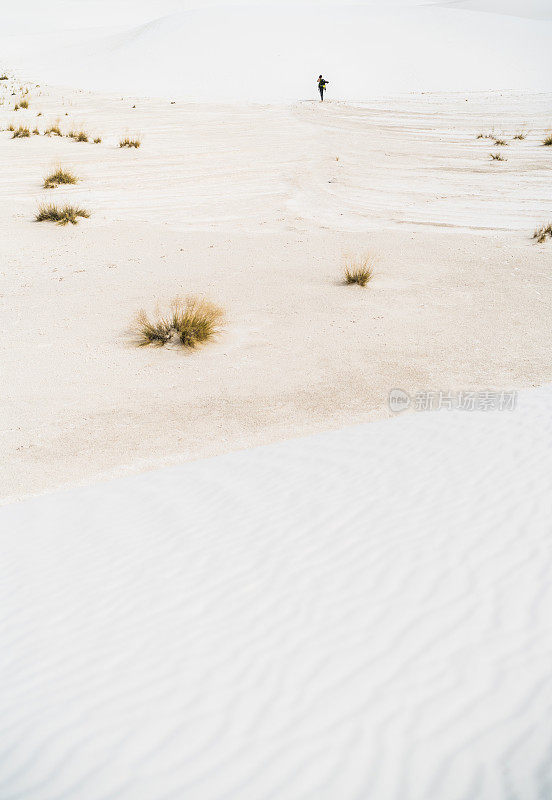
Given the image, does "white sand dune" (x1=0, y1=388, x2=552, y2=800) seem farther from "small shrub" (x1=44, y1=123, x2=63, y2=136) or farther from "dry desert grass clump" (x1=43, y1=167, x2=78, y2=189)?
"small shrub" (x1=44, y1=123, x2=63, y2=136)

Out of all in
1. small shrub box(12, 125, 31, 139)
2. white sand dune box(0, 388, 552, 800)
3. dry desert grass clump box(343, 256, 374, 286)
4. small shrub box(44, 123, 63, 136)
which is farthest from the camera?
small shrub box(44, 123, 63, 136)

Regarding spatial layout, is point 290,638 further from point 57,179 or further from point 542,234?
point 57,179

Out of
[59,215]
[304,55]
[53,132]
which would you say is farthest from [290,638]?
[304,55]

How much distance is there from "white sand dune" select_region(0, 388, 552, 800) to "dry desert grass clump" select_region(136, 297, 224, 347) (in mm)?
2906

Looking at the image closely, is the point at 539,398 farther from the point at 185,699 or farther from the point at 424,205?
the point at 424,205

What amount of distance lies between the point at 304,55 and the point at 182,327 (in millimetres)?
35396

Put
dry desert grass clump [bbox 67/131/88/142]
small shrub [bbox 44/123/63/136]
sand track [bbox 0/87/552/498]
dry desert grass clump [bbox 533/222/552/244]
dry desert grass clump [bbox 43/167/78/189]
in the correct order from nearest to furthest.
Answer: sand track [bbox 0/87/552/498] < dry desert grass clump [bbox 533/222/552/244] < dry desert grass clump [bbox 43/167/78/189] < dry desert grass clump [bbox 67/131/88/142] < small shrub [bbox 44/123/63/136]

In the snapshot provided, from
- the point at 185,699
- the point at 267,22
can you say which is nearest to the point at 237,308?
the point at 185,699

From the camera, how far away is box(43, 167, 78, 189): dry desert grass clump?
1184cm

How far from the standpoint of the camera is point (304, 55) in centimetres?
3588

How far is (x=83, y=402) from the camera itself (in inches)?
221

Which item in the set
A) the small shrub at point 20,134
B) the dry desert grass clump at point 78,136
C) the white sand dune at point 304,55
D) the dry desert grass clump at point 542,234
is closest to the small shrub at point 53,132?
the dry desert grass clump at point 78,136

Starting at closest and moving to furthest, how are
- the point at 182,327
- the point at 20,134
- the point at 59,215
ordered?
the point at 182,327 → the point at 59,215 → the point at 20,134


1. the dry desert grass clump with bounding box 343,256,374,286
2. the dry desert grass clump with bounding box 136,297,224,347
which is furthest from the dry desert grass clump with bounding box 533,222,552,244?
the dry desert grass clump with bounding box 136,297,224,347
